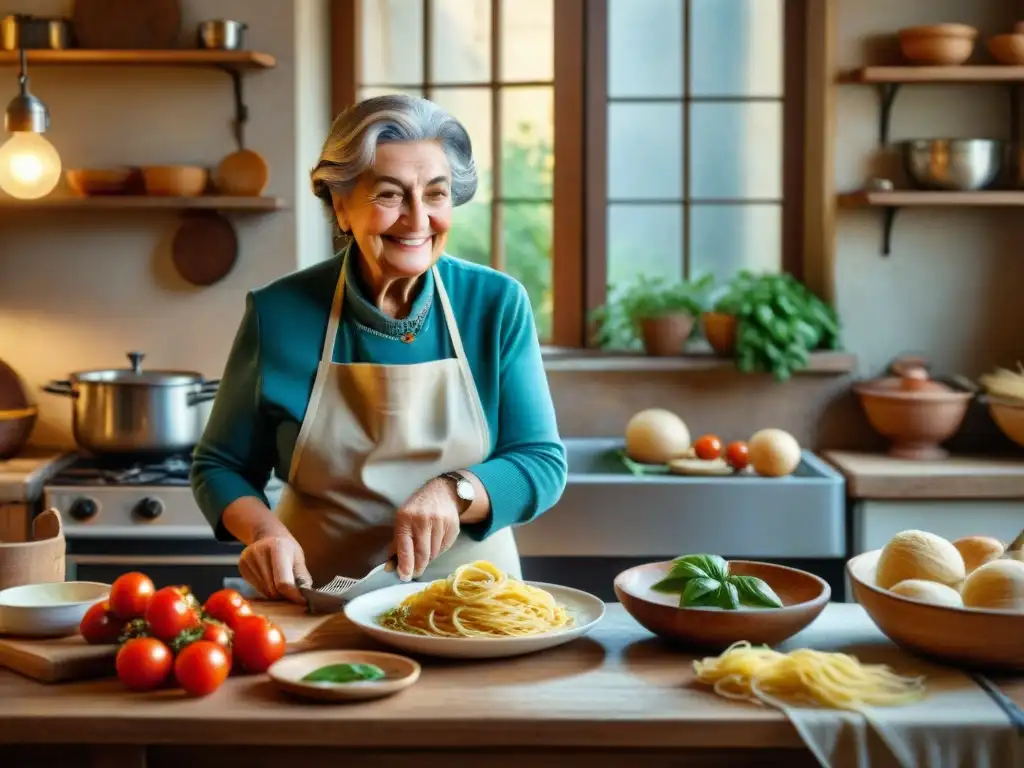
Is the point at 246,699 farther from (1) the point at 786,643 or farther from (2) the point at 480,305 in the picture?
(2) the point at 480,305

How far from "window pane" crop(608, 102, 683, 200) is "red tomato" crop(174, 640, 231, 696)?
283cm

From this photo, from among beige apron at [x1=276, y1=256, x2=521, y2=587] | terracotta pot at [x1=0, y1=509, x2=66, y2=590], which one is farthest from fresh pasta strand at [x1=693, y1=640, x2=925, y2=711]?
terracotta pot at [x1=0, y1=509, x2=66, y2=590]

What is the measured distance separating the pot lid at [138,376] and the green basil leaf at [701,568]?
2.04m

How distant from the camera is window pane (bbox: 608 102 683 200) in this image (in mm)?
4207

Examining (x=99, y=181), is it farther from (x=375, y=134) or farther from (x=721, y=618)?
(x=721, y=618)

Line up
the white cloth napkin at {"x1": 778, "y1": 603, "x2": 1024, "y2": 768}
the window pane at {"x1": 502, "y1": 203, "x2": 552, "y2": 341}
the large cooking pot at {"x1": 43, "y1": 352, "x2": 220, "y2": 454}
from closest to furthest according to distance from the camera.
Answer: the white cloth napkin at {"x1": 778, "y1": 603, "x2": 1024, "y2": 768} < the large cooking pot at {"x1": 43, "y1": 352, "x2": 220, "y2": 454} < the window pane at {"x1": 502, "y1": 203, "x2": 552, "y2": 341}

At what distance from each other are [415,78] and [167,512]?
5.34 ft

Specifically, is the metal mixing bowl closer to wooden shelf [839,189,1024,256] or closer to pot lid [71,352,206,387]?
wooden shelf [839,189,1024,256]

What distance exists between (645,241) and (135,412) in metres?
1.68

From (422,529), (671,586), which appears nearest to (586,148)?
(422,529)

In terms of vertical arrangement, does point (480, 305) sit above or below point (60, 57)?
below

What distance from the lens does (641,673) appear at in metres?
1.75

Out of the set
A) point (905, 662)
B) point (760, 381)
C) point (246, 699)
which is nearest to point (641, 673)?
point (905, 662)

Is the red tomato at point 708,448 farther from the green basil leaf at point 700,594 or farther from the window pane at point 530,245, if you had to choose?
the green basil leaf at point 700,594
